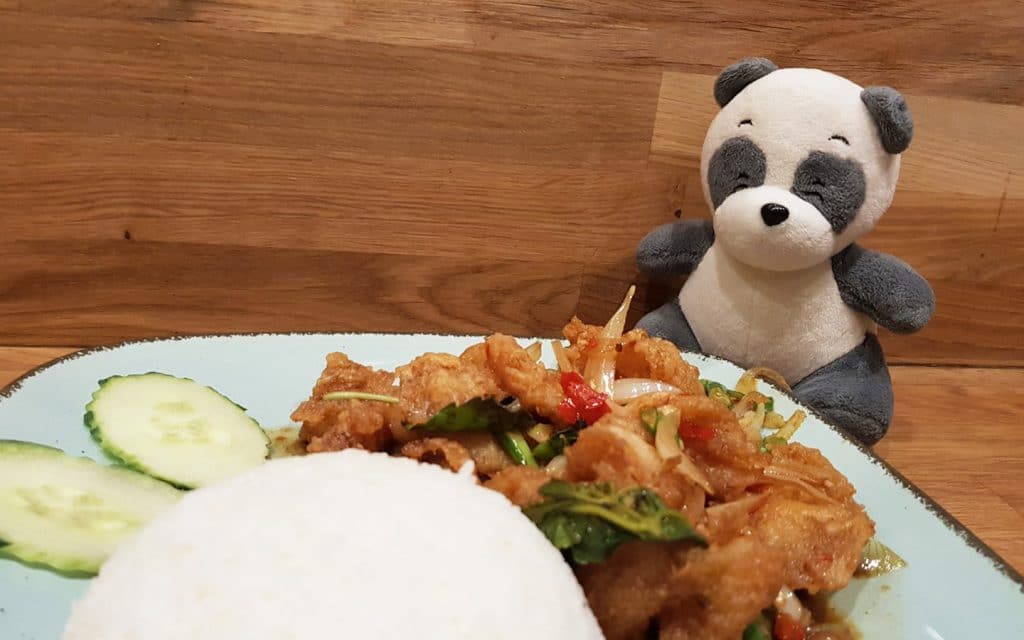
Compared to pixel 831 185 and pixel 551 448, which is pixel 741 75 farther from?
pixel 551 448

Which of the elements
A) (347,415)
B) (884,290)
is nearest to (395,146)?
(347,415)

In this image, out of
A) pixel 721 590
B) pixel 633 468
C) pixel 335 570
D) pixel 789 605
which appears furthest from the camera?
pixel 789 605

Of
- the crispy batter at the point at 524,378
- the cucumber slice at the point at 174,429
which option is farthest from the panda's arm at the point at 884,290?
the cucumber slice at the point at 174,429

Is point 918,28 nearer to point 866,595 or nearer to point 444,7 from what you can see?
point 444,7

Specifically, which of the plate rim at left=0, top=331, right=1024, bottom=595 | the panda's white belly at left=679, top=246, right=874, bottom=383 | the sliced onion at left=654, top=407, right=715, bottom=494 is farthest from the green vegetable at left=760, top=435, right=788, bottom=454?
the panda's white belly at left=679, top=246, right=874, bottom=383

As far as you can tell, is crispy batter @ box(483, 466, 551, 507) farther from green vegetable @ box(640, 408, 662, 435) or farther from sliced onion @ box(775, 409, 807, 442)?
sliced onion @ box(775, 409, 807, 442)

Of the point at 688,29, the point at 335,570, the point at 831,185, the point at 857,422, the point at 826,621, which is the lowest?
the point at 857,422
